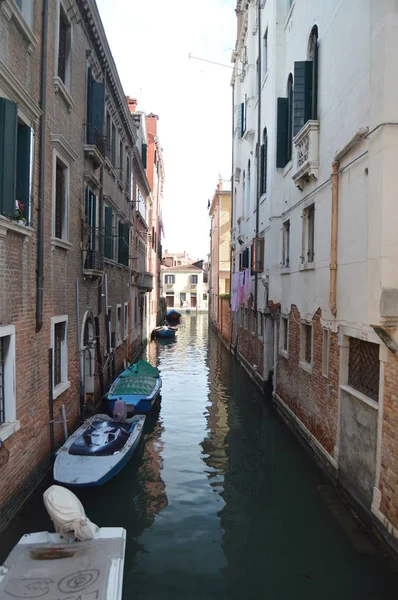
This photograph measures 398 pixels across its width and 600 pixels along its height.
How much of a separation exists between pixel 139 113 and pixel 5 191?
17709 mm

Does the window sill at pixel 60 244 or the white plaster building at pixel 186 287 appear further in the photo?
the white plaster building at pixel 186 287

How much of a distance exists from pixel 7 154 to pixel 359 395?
5141mm

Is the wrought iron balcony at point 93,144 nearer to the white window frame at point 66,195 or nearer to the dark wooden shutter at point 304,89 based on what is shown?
the white window frame at point 66,195

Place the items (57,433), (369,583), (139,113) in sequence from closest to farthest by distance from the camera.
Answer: (369,583) < (57,433) < (139,113)

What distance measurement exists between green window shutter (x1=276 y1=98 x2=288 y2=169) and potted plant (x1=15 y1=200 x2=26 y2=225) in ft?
23.7

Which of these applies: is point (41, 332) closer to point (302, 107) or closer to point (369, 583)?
point (369, 583)

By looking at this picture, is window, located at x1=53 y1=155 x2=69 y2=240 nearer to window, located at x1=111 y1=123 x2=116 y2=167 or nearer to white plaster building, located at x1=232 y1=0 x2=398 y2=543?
white plaster building, located at x1=232 y1=0 x2=398 y2=543

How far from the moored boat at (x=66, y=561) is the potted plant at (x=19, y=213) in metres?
3.10

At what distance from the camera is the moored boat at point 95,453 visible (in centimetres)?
660

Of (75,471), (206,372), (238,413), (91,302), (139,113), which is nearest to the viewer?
(75,471)

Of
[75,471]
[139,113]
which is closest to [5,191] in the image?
[75,471]

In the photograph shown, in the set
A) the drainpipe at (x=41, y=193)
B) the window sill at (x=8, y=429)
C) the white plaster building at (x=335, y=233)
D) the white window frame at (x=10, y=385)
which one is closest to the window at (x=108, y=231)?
the white plaster building at (x=335, y=233)

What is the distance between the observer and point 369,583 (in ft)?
16.0

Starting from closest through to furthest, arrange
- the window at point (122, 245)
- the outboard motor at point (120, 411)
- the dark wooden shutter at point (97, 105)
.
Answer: the outboard motor at point (120, 411) < the dark wooden shutter at point (97, 105) < the window at point (122, 245)
